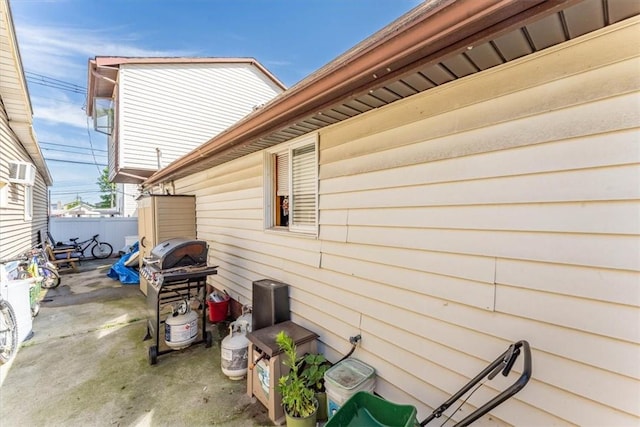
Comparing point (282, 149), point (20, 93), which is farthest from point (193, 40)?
→ point (282, 149)

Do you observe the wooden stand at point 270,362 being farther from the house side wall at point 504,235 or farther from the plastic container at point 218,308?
the plastic container at point 218,308

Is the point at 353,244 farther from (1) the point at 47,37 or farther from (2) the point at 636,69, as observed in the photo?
(1) the point at 47,37

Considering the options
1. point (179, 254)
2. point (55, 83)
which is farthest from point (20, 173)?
point (55, 83)

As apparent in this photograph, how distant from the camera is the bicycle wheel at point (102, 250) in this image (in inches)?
470

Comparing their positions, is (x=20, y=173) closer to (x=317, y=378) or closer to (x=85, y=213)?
(x=317, y=378)

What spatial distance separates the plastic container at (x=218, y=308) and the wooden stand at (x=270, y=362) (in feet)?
6.75

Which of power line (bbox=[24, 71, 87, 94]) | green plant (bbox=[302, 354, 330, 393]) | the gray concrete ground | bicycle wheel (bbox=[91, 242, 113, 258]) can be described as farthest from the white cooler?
power line (bbox=[24, 71, 87, 94])

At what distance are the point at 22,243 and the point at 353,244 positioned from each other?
876 cm

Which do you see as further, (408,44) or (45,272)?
(45,272)

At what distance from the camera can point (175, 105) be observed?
29.7 ft

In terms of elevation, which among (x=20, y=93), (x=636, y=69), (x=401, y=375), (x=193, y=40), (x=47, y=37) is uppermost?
(x=193, y=40)

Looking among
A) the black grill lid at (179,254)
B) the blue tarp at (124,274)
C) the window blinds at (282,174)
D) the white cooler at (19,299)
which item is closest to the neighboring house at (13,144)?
the white cooler at (19,299)

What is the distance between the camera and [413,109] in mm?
2119

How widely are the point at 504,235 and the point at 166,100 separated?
10131 mm
